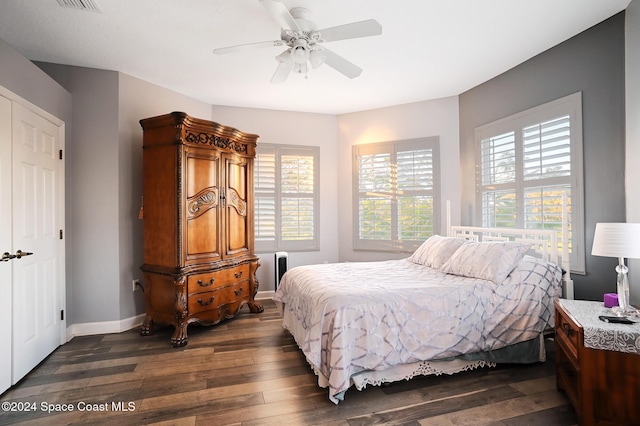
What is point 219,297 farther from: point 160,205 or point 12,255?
point 12,255

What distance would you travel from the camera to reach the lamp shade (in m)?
1.84

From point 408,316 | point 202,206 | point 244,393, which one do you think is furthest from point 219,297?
point 408,316

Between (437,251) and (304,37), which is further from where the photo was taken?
(437,251)

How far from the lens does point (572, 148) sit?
2.88 m

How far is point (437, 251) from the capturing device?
326 centimetres

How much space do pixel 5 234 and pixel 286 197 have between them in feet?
10.1

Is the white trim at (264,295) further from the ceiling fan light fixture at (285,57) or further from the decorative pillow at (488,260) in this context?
the ceiling fan light fixture at (285,57)

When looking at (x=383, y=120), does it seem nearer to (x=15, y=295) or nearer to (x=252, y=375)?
(x=252, y=375)

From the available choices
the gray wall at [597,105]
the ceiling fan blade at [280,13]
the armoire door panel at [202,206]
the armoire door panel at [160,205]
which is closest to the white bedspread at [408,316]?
the gray wall at [597,105]

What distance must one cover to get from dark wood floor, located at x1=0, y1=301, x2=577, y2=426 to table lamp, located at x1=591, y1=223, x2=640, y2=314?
0.81 metres

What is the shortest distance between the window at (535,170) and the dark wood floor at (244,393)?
1350mm

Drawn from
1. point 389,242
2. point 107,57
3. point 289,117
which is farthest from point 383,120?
point 107,57

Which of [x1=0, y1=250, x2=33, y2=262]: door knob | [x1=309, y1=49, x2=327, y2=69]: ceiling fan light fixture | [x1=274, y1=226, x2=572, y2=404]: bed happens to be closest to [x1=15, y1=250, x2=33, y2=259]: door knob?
[x1=0, y1=250, x2=33, y2=262]: door knob

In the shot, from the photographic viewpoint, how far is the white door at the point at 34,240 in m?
2.42
